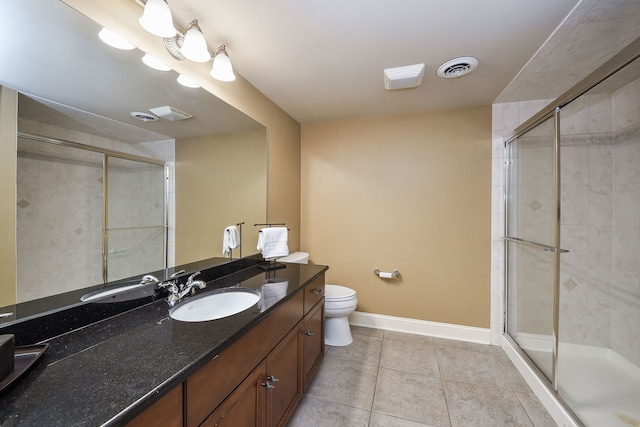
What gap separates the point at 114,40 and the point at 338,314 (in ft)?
7.25

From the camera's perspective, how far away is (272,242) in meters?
1.96

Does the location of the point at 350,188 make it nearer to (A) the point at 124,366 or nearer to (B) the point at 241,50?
(B) the point at 241,50

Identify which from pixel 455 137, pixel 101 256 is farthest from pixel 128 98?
pixel 455 137

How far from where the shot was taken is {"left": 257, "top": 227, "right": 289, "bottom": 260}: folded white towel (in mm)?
1917

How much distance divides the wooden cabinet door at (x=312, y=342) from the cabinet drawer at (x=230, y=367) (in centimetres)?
34

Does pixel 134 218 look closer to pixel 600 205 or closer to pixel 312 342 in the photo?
pixel 312 342

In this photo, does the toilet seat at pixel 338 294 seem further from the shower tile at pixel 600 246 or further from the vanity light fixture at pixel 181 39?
the shower tile at pixel 600 246

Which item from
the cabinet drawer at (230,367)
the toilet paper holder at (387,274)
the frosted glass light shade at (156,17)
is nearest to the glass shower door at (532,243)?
the toilet paper holder at (387,274)

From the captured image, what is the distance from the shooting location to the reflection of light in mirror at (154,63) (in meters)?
1.19

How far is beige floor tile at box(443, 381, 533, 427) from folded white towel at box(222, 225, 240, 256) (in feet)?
5.61

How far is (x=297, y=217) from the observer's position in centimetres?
276

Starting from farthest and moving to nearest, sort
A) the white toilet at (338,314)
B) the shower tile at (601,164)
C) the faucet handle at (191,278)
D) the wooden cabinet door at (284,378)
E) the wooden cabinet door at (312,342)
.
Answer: the white toilet at (338,314), the shower tile at (601,164), the wooden cabinet door at (312,342), the faucet handle at (191,278), the wooden cabinet door at (284,378)

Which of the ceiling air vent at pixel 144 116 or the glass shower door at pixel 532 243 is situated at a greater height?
the ceiling air vent at pixel 144 116

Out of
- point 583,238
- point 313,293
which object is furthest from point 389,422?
point 583,238
